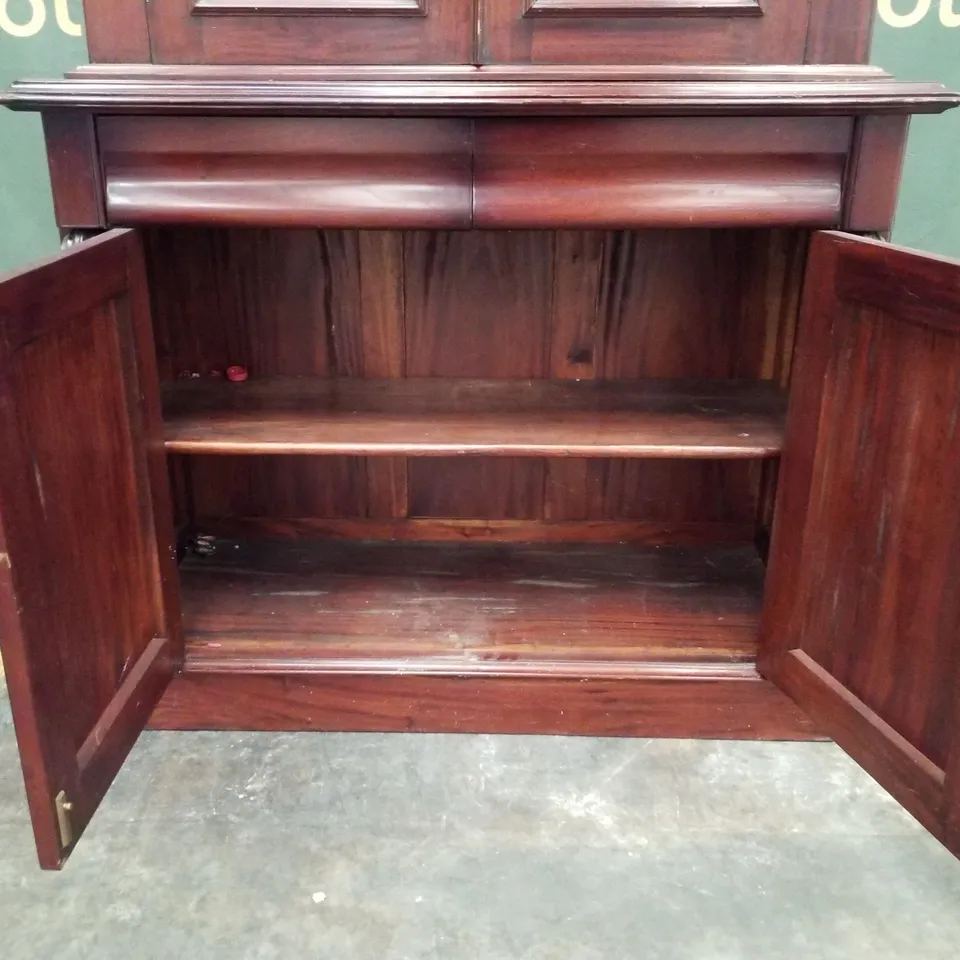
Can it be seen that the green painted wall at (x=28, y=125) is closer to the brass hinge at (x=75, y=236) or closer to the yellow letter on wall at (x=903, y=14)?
the brass hinge at (x=75, y=236)

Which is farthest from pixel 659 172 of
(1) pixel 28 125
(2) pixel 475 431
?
(1) pixel 28 125

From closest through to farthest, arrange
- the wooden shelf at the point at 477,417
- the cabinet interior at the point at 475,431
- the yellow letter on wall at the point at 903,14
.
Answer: the wooden shelf at the point at 477,417, the cabinet interior at the point at 475,431, the yellow letter on wall at the point at 903,14

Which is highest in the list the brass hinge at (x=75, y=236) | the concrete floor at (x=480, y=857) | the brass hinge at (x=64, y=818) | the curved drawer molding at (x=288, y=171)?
the curved drawer molding at (x=288, y=171)

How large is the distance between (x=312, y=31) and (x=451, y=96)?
0.76ft

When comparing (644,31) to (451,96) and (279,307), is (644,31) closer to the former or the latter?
(451,96)

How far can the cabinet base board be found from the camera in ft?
4.68

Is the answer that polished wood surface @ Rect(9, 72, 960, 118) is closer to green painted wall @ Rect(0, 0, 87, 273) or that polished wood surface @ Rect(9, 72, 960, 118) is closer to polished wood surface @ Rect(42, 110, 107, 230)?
polished wood surface @ Rect(42, 110, 107, 230)

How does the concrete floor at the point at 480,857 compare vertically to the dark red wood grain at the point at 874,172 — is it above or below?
below

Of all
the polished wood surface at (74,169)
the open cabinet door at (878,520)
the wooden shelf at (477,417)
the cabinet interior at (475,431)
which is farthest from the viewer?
the cabinet interior at (475,431)

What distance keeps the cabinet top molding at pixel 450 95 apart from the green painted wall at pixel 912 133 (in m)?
0.53

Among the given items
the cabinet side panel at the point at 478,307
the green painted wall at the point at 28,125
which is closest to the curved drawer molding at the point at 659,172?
the cabinet side panel at the point at 478,307

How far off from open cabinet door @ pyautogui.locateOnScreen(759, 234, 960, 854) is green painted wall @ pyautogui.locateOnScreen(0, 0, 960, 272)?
62cm

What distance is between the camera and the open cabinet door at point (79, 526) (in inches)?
37.3

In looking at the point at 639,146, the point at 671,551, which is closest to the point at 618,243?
the point at 639,146
